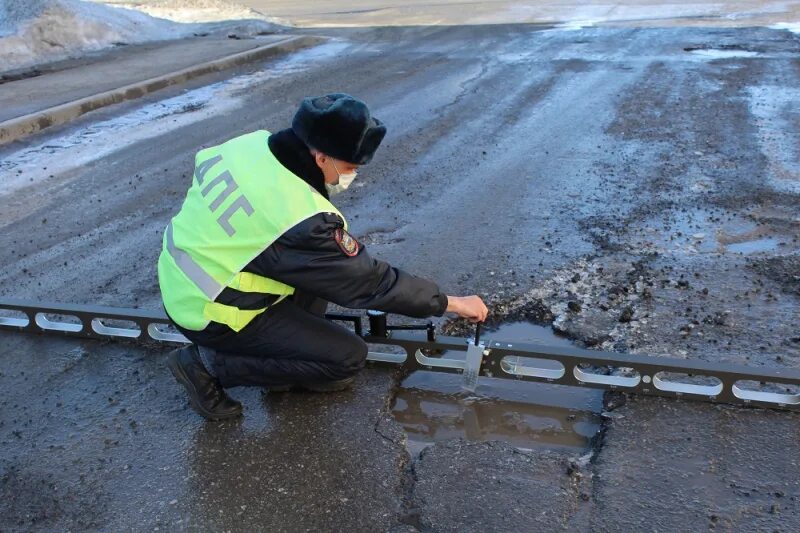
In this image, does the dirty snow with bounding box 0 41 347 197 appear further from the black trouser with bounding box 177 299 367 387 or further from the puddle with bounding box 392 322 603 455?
the puddle with bounding box 392 322 603 455

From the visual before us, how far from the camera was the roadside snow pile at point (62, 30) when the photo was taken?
493 inches

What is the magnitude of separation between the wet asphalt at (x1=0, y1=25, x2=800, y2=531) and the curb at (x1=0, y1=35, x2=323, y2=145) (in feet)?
1.26

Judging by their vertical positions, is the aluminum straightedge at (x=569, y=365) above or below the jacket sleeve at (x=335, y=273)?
below

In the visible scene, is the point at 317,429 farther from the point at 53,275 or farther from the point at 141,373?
the point at 53,275

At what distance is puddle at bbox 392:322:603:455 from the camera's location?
3.13m

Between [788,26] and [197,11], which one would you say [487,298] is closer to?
[788,26]

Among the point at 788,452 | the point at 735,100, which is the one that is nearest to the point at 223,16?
the point at 735,100

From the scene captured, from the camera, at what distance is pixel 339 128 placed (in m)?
2.77

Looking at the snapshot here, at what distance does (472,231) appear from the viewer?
5121 millimetres

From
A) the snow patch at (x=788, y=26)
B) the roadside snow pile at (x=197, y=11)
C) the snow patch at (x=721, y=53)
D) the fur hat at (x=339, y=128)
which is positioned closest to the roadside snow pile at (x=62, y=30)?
the roadside snow pile at (x=197, y=11)

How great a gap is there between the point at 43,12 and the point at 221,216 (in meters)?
12.5

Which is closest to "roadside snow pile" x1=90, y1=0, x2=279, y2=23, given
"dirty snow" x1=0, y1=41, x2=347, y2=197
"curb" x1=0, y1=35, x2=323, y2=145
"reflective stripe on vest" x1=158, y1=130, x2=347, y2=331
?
"curb" x1=0, y1=35, x2=323, y2=145

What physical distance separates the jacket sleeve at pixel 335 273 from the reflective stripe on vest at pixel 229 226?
48 mm

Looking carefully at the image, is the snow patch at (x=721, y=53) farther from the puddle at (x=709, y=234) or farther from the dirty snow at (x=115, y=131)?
the puddle at (x=709, y=234)
